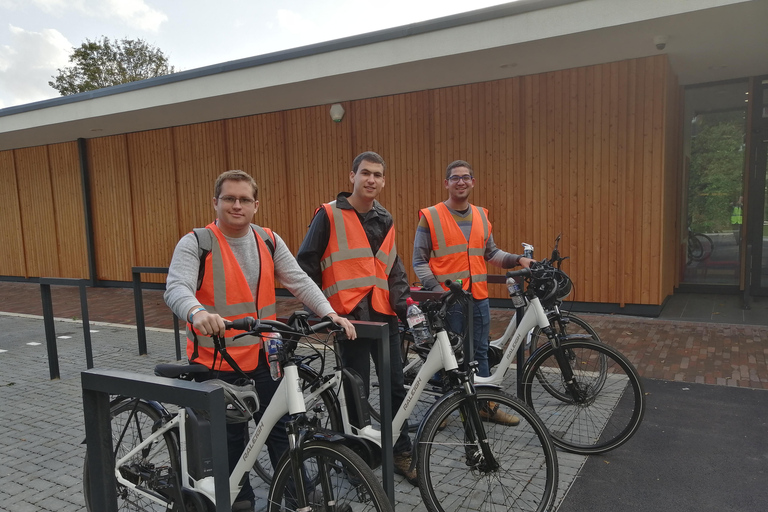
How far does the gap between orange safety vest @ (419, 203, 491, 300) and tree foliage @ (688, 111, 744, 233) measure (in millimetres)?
6886

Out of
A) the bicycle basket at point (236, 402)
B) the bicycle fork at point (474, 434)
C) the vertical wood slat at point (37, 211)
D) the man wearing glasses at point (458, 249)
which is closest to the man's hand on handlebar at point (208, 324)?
the bicycle basket at point (236, 402)

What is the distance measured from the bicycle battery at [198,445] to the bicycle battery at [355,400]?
2.22 ft

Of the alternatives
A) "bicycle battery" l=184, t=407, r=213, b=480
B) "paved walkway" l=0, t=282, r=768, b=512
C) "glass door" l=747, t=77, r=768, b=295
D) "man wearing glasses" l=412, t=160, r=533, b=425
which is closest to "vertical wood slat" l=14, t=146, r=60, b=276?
"paved walkway" l=0, t=282, r=768, b=512

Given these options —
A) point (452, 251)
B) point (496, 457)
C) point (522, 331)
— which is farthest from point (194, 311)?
point (522, 331)

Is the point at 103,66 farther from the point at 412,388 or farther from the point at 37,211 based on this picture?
the point at 412,388

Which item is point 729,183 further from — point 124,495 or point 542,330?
point 124,495

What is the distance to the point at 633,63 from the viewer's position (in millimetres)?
7516

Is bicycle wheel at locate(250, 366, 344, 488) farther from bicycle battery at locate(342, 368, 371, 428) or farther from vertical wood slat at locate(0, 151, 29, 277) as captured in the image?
vertical wood slat at locate(0, 151, 29, 277)

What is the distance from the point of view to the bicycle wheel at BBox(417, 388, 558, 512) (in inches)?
106

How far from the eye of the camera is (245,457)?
247 centimetres

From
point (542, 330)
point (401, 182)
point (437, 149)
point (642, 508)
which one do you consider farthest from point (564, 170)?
point (642, 508)

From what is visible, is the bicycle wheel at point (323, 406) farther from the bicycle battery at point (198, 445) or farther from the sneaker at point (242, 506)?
the bicycle battery at point (198, 445)

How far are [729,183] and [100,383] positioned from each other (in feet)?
32.1

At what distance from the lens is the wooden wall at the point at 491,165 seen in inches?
301
